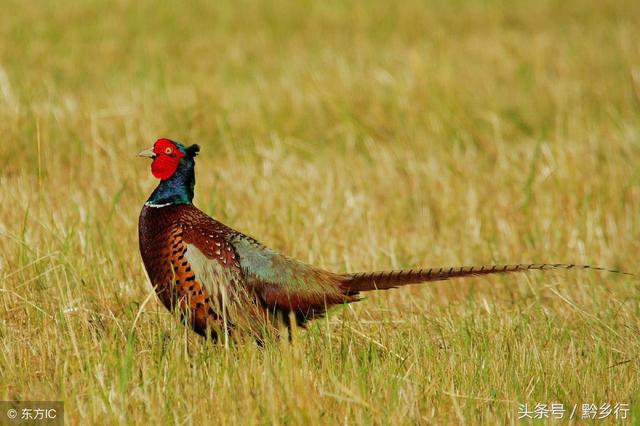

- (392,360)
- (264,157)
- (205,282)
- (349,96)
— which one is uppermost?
(349,96)

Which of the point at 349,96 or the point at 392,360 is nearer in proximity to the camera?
the point at 392,360

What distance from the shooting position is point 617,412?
10.9ft

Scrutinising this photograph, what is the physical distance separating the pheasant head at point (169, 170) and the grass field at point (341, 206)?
16.5 inches

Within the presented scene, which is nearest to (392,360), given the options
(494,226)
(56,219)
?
(56,219)

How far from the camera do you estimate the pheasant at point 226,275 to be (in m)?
3.54

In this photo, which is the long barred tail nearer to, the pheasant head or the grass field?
the grass field

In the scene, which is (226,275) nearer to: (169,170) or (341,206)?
(169,170)

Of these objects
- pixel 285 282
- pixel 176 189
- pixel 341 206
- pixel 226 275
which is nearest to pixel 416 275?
pixel 285 282

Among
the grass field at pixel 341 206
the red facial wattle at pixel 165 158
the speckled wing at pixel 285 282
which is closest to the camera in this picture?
the grass field at pixel 341 206

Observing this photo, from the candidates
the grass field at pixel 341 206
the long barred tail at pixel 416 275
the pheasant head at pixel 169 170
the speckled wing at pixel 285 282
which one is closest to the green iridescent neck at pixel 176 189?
the pheasant head at pixel 169 170

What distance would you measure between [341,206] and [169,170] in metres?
2.22

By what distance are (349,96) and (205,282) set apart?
4.42m

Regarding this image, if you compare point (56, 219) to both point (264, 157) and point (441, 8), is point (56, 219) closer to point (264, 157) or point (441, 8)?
point (264, 157)

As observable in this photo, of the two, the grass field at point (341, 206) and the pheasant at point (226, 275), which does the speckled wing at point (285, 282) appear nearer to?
the pheasant at point (226, 275)
